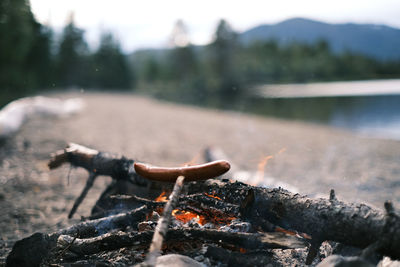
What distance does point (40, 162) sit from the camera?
6.80 metres

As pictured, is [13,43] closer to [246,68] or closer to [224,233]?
[224,233]

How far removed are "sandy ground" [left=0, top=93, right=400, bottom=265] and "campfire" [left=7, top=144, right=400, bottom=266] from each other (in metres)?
1.16

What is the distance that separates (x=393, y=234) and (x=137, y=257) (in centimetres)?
165

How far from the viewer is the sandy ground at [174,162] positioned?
434 cm

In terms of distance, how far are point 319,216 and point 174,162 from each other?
5817mm

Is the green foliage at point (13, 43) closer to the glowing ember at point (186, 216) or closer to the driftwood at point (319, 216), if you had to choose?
the glowing ember at point (186, 216)

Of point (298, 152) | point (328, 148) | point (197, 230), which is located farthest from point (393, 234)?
point (328, 148)

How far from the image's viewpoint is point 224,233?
2049mm

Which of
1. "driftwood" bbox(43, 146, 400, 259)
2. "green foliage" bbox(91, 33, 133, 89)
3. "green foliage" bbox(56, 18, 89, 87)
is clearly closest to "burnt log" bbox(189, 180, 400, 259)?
"driftwood" bbox(43, 146, 400, 259)

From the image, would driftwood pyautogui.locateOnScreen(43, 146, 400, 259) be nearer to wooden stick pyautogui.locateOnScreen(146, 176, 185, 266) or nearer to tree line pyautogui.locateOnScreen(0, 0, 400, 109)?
wooden stick pyautogui.locateOnScreen(146, 176, 185, 266)

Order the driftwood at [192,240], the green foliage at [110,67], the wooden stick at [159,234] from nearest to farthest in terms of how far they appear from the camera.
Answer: the wooden stick at [159,234] → the driftwood at [192,240] → the green foliage at [110,67]

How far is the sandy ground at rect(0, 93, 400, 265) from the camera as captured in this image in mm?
4344

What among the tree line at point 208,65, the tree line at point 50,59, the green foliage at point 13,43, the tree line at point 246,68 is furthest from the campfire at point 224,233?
the tree line at point 246,68

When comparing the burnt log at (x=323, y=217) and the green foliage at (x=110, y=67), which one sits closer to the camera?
the burnt log at (x=323, y=217)
